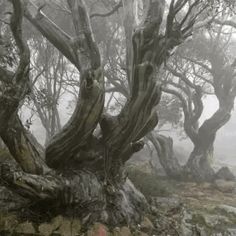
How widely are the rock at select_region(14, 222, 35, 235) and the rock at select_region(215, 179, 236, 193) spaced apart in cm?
809

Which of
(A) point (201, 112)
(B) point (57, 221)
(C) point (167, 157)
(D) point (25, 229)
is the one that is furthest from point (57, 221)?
(A) point (201, 112)

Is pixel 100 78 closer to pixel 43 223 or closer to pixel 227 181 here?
pixel 43 223

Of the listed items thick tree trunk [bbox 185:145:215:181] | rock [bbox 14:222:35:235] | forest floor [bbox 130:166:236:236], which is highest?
thick tree trunk [bbox 185:145:215:181]

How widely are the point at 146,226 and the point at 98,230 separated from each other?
1.13 metres

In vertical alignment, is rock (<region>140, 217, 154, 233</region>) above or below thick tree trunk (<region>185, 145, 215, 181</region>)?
below

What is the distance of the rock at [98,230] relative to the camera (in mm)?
5105

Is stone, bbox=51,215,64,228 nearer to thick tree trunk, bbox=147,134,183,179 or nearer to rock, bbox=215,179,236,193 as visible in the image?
rock, bbox=215,179,236,193

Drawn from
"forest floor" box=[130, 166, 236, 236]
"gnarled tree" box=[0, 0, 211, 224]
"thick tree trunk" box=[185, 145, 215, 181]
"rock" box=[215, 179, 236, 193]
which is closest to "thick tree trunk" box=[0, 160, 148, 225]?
"gnarled tree" box=[0, 0, 211, 224]

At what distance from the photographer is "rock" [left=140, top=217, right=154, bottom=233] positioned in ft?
19.3

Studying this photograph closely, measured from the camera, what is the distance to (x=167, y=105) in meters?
17.9

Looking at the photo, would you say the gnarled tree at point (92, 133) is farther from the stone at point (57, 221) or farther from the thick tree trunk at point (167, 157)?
the thick tree trunk at point (167, 157)

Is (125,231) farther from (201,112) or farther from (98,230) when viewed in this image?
(201,112)

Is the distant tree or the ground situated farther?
the distant tree

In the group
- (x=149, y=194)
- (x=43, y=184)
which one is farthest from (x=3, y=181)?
(x=149, y=194)
